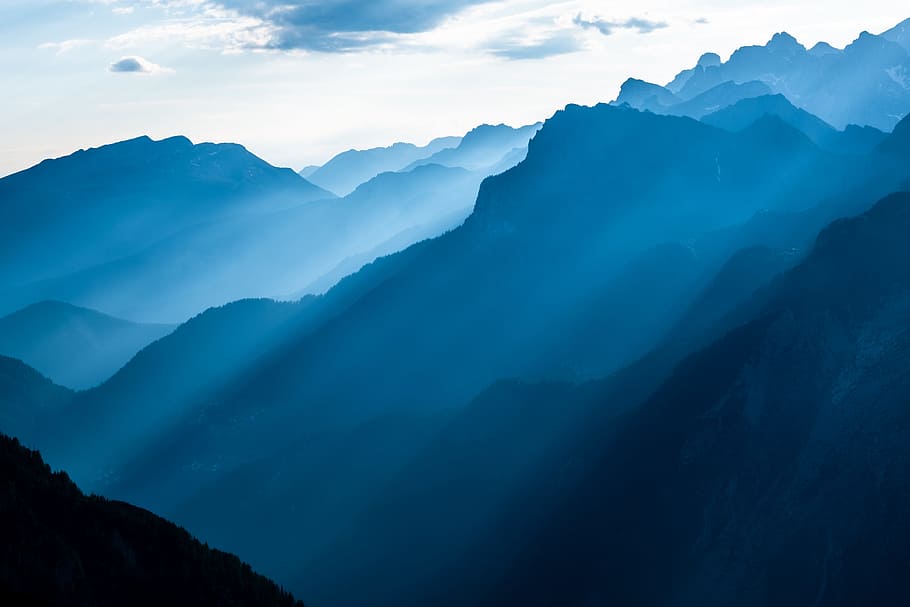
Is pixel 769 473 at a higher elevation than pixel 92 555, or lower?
lower

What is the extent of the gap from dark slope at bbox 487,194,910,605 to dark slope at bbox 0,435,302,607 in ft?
181

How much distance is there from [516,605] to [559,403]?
6629 centimetres

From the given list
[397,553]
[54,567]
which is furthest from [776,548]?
[54,567]

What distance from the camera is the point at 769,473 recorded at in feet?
430

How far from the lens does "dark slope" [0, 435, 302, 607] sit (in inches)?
3270

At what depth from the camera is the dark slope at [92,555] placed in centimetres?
8306

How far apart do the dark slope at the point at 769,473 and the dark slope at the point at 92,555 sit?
2175 inches

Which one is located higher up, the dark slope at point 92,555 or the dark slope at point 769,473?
the dark slope at point 92,555

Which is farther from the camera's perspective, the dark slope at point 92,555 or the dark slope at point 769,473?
the dark slope at point 769,473

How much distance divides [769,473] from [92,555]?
9230 cm

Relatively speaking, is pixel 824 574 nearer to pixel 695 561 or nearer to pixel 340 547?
pixel 695 561

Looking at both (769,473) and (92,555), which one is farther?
(769,473)

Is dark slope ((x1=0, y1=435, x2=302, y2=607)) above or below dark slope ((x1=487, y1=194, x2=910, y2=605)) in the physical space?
A: above

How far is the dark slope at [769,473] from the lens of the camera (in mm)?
116750
